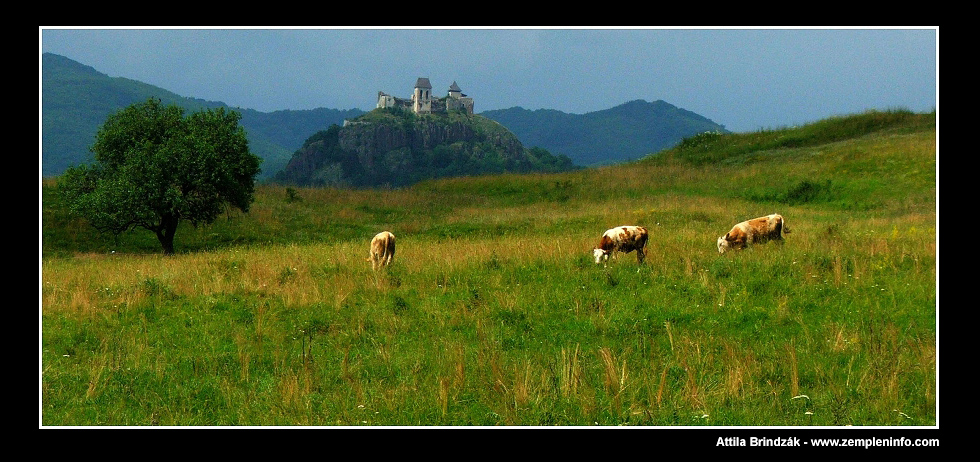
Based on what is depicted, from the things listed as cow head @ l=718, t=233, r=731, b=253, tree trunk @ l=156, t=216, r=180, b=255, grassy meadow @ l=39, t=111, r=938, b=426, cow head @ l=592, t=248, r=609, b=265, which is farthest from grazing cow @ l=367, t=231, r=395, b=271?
tree trunk @ l=156, t=216, r=180, b=255

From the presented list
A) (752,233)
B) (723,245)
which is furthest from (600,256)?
(752,233)

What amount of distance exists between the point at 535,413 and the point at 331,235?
28207mm

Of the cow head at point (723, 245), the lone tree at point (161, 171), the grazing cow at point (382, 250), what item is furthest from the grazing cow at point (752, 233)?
the lone tree at point (161, 171)

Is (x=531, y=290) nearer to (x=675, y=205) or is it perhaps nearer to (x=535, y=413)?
(x=535, y=413)

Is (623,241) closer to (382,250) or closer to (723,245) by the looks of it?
(723,245)

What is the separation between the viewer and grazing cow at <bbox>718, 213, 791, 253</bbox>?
17252mm

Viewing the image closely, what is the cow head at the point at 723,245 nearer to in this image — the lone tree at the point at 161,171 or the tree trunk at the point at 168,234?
the lone tree at the point at 161,171

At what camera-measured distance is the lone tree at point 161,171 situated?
26.9 meters

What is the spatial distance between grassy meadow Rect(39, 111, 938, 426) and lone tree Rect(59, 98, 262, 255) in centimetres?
811

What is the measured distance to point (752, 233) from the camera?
57.6ft

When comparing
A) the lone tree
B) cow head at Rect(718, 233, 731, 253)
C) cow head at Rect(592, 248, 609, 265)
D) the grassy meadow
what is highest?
the lone tree

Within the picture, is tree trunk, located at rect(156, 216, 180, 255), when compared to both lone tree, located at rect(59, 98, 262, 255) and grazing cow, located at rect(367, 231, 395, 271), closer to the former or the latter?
lone tree, located at rect(59, 98, 262, 255)

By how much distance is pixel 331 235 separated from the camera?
Result: 112 ft

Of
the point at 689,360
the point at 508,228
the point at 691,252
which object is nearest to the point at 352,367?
the point at 689,360
